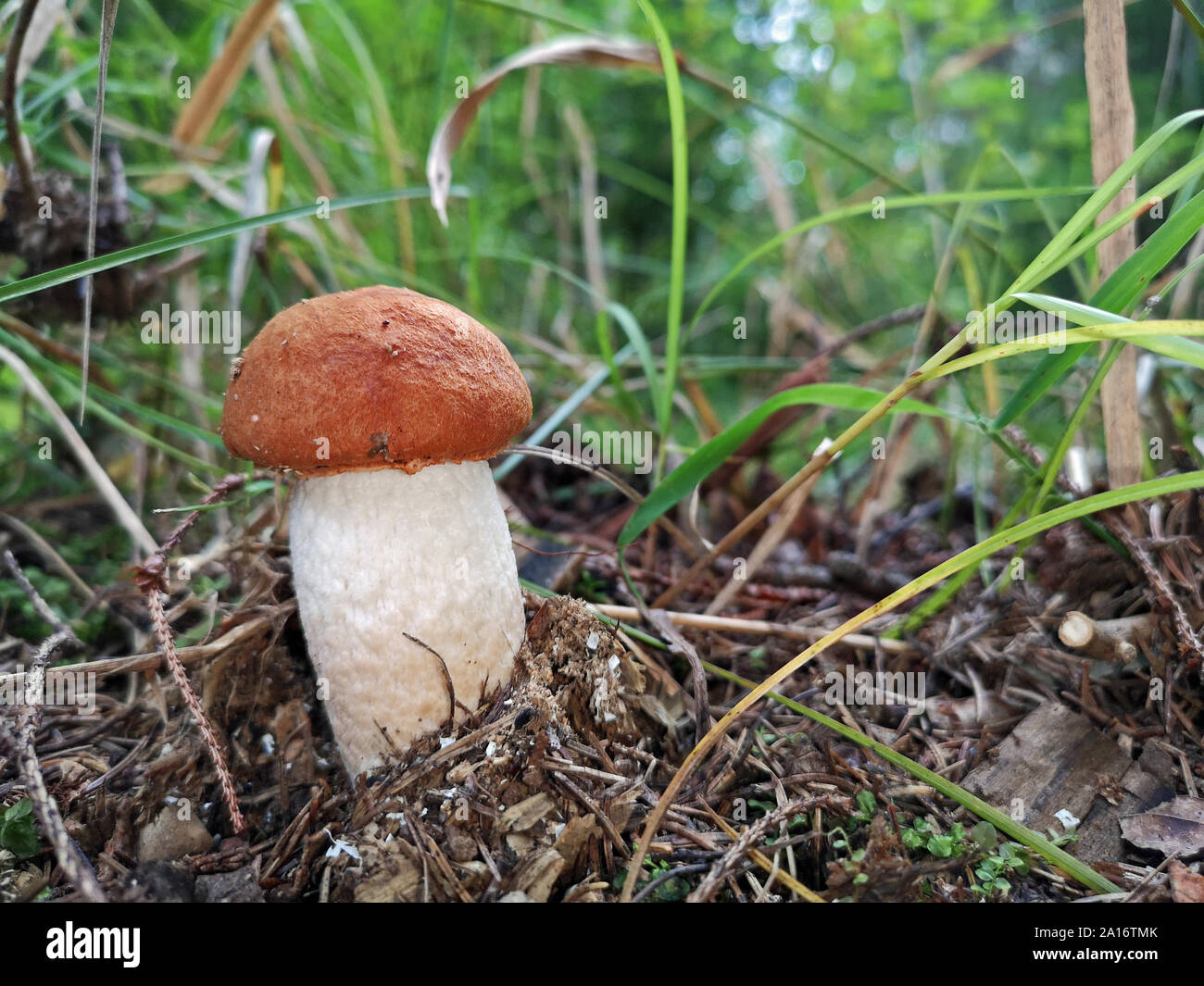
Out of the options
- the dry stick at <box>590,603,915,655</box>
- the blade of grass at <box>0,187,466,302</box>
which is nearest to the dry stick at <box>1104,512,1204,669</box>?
the dry stick at <box>590,603,915,655</box>

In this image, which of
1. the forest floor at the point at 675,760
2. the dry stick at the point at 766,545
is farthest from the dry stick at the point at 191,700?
the dry stick at the point at 766,545

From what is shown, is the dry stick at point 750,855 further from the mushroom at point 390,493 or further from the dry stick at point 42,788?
the dry stick at point 42,788

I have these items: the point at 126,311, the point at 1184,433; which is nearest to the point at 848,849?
the point at 1184,433

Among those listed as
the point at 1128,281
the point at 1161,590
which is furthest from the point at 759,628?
the point at 1128,281

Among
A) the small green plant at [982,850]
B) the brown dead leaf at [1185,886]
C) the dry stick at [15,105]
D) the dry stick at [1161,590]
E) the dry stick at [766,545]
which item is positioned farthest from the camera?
the dry stick at [766,545]

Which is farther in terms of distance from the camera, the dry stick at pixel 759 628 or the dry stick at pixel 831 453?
the dry stick at pixel 759 628

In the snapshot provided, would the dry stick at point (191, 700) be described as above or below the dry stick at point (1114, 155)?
below

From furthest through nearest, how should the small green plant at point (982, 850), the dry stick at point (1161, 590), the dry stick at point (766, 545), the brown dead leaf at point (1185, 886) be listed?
the dry stick at point (766, 545), the dry stick at point (1161, 590), the small green plant at point (982, 850), the brown dead leaf at point (1185, 886)
